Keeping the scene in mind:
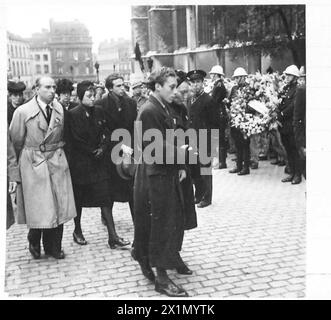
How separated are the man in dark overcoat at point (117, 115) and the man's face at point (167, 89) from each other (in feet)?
4.61

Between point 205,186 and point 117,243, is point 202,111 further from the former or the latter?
point 117,243

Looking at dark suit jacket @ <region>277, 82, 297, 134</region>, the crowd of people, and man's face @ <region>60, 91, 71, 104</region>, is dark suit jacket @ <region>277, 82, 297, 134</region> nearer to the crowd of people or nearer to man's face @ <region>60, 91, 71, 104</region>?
the crowd of people

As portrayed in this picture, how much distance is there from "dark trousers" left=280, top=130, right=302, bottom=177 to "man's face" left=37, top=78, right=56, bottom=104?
187 inches

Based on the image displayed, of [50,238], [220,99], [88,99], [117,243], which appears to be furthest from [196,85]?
[50,238]

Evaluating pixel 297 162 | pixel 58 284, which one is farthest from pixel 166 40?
pixel 58 284

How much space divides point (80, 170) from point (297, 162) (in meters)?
4.19

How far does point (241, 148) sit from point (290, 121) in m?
1.34

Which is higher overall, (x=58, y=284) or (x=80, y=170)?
(x=80, y=170)

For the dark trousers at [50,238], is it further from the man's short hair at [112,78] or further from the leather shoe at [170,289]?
the man's short hair at [112,78]

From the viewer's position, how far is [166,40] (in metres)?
26.5

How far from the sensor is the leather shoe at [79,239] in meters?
5.86

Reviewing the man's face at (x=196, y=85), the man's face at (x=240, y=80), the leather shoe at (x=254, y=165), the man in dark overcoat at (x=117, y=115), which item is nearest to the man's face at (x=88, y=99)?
the man in dark overcoat at (x=117, y=115)

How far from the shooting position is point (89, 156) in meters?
5.66
